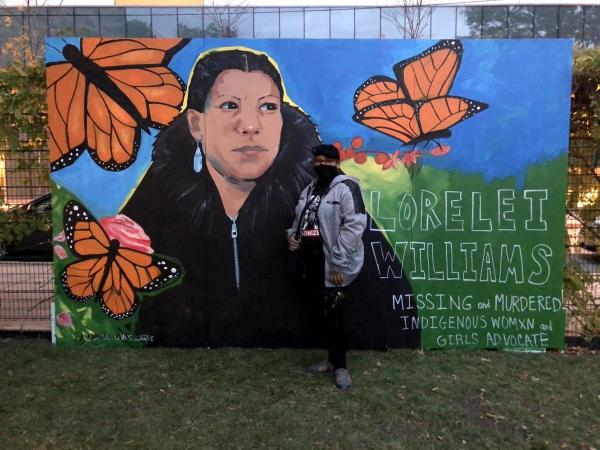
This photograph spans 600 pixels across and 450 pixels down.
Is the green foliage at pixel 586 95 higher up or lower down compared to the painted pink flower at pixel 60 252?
higher up

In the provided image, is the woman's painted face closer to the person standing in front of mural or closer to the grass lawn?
the person standing in front of mural

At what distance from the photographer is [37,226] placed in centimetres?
496

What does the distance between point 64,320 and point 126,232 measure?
1.02 meters

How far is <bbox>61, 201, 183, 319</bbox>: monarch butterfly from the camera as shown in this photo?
462 cm

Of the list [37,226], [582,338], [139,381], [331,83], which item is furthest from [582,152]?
[37,226]

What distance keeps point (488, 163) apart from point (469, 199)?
350 millimetres

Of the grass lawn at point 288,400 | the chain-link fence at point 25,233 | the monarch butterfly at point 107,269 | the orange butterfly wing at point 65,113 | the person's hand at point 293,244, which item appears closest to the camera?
the grass lawn at point 288,400

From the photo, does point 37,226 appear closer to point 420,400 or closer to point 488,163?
point 420,400

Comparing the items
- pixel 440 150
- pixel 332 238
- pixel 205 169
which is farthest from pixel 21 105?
pixel 440 150

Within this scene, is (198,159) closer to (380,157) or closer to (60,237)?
(60,237)

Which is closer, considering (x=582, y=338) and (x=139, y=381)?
(x=139, y=381)

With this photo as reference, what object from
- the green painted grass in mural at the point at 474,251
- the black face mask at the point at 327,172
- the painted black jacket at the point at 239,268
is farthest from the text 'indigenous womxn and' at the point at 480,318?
the black face mask at the point at 327,172

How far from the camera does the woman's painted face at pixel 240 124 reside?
14.6 ft

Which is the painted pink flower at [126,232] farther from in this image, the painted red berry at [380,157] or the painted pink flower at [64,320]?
the painted red berry at [380,157]
